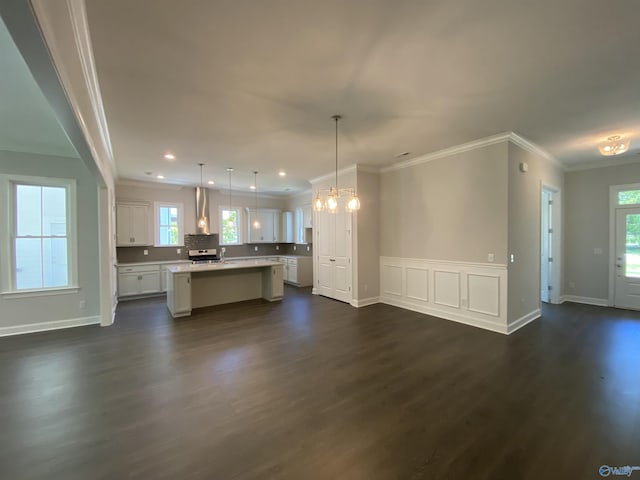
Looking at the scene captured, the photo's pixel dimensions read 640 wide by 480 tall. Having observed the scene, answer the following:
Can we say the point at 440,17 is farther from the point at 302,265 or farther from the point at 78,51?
the point at 302,265

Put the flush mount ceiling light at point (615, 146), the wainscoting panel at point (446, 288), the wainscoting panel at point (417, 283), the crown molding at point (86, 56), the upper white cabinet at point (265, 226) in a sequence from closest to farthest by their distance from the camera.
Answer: the crown molding at point (86, 56)
the flush mount ceiling light at point (615, 146)
the wainscoting panel at point (446, 288)
the wainscoting panel at point (417, 283)
the upper white cabinet at point (265, 226)

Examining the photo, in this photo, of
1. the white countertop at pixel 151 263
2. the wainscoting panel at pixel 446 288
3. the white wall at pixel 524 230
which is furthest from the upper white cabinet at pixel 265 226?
the white wall at pixel 524 230

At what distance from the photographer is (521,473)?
1724mm

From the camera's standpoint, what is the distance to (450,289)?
15.7 feet

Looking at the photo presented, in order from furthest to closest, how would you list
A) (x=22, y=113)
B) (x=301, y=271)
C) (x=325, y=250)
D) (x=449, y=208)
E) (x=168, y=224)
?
(x=301, y=271), (x=168, y=224), (x=325, y=250), (x=449, y=208), (x=22, y=113)

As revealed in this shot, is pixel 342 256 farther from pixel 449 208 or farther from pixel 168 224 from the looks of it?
pixel 168 224

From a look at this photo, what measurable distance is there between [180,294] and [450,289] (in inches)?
194

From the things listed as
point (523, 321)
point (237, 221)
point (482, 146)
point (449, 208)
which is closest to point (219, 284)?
point (237, 221)

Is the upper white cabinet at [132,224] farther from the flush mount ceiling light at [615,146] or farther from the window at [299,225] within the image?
the flush mount ceiling light at [615,146]

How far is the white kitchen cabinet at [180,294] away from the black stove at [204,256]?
235 centimetres

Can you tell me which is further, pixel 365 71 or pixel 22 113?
pixel 22 113

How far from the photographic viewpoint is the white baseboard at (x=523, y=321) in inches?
163

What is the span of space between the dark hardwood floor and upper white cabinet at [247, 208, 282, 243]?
4.75 m

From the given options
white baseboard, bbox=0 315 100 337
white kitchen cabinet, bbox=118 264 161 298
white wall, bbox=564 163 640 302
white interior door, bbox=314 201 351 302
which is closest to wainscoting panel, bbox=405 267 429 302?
white interior door, bbox=314 201 351 302
